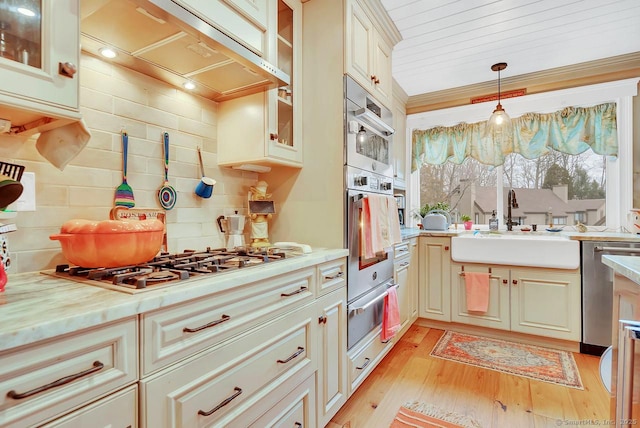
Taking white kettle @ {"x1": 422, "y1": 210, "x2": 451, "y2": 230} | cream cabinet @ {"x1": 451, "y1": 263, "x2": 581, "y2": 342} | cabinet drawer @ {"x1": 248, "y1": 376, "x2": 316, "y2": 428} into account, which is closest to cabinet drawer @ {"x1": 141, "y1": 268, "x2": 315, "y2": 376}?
cabinet drawer @ {"x1": 248, "y1": 376, "x2": 316, "y2": 428}

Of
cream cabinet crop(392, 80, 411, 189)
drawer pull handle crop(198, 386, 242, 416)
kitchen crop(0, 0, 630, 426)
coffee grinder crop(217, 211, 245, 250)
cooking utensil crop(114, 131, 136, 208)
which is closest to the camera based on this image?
drawer pull handle crop(198, 386, 242, 416)

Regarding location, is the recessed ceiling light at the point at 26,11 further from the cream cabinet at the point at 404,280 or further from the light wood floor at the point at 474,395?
the cream cabinet at the point at 404,280

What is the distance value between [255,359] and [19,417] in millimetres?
618

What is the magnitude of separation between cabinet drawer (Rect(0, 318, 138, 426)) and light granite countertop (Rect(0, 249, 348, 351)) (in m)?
0.03

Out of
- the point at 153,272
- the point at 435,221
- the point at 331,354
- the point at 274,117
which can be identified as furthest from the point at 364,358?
the point at 435,221

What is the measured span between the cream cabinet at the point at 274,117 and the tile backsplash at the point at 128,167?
12cm

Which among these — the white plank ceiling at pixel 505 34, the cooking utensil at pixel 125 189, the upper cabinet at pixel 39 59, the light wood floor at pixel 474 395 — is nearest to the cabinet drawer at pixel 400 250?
the light wood floor at pixel 474 395

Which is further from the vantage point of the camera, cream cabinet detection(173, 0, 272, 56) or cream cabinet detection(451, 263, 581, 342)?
cream cabinet detection(451, 263, 581, 342)

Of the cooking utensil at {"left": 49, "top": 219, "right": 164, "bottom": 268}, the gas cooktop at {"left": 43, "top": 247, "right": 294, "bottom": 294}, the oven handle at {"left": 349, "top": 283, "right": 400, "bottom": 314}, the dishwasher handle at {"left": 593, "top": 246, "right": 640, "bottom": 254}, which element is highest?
the cooking utensil at {"left": 49, "top": 219, "right": 164, "bottom": 268}

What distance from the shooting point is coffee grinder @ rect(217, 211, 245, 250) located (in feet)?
5.62

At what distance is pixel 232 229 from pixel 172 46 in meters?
0.90

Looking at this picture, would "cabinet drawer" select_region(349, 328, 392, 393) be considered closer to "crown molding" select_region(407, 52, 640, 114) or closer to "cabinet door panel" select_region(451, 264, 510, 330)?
"cabinet door panel" select_region(451, 264, 510, 330)

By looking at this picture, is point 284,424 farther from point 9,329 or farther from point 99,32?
point 99,32

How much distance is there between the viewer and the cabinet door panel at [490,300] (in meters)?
2.60
